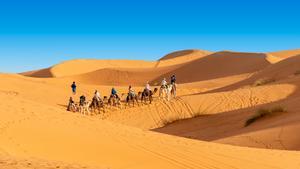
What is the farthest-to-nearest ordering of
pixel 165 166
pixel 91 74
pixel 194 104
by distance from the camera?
pixel 91 74, pixel 194 104, pixel 165 166

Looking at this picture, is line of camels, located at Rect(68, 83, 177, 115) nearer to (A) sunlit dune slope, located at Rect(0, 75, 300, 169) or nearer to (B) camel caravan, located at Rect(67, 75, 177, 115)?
(B) camel caravan, located at Rect(67, 75, 177, 115)

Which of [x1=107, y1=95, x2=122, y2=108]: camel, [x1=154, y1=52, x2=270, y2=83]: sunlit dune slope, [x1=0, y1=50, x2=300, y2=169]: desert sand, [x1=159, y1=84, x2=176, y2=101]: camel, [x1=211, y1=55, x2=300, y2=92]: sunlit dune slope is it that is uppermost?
[x1=154, y1=52, x2=270, y2=83]: sunlit dune slope

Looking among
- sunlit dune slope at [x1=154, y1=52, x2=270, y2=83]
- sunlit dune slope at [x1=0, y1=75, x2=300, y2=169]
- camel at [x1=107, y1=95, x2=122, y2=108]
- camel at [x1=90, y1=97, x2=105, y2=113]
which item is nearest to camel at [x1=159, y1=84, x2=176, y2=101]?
camel at [x1=107, y1=95, x2=122, y2=108]

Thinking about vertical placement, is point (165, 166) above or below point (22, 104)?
below

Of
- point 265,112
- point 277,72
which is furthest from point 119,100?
point 277,72

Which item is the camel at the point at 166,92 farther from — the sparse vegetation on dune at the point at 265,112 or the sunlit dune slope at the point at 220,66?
the sunlit dune slope at the point at 220,66

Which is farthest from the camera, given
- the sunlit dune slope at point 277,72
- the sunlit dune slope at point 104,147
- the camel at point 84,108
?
the sunlit dune slope at point 277,72

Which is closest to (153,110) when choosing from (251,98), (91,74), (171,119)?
(171,119)

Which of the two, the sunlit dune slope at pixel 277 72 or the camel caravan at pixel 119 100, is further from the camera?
the sunlit dune slope at pixel 277 72

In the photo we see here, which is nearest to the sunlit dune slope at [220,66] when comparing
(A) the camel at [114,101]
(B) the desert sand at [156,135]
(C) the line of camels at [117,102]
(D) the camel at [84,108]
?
(C) the line of camels at [117,102]

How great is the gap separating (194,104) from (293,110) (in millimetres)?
7587

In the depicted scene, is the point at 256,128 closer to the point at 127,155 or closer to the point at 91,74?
the point at 127,155

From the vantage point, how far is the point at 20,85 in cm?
3769

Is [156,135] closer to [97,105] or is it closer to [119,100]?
[97,105]
